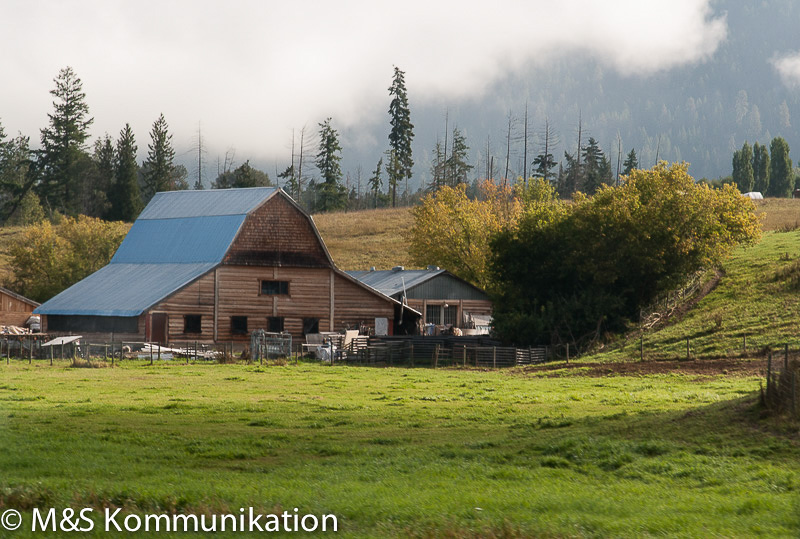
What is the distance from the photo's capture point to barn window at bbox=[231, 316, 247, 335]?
55375 mm

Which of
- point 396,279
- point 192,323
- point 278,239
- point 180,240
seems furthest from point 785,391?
point 396,279

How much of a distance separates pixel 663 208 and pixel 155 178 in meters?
95.7

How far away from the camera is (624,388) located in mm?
30844

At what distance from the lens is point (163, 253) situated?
60.9 m

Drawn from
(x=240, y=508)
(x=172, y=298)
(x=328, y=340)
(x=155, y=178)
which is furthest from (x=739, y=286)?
(x=155, y=178)

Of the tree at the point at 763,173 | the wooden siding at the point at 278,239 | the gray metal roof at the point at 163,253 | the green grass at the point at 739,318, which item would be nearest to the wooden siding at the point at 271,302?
the wooden siding at the point at 278,239

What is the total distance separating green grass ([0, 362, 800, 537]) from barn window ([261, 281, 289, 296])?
87.0ft

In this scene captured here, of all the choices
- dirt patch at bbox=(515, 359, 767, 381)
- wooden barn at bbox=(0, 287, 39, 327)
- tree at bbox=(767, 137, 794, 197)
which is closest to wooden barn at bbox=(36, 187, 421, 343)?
wooden barn at bbox=(0, 287, 39, 327)

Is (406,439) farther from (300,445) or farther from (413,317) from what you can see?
(413,317)

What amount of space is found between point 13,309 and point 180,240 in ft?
46.9

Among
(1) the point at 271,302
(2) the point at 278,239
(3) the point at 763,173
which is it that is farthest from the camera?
(3) the point at 763,173

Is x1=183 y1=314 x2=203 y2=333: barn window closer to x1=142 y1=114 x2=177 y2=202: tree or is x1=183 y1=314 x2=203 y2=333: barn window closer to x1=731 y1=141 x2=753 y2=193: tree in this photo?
x1=142 y1=114 x2=177 y2=202: tree

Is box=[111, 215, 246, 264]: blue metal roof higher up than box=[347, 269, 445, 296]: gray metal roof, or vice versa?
box=[111, 215, 246, 264]: blue metal roof

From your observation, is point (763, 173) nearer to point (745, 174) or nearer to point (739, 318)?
point (745, 174)
